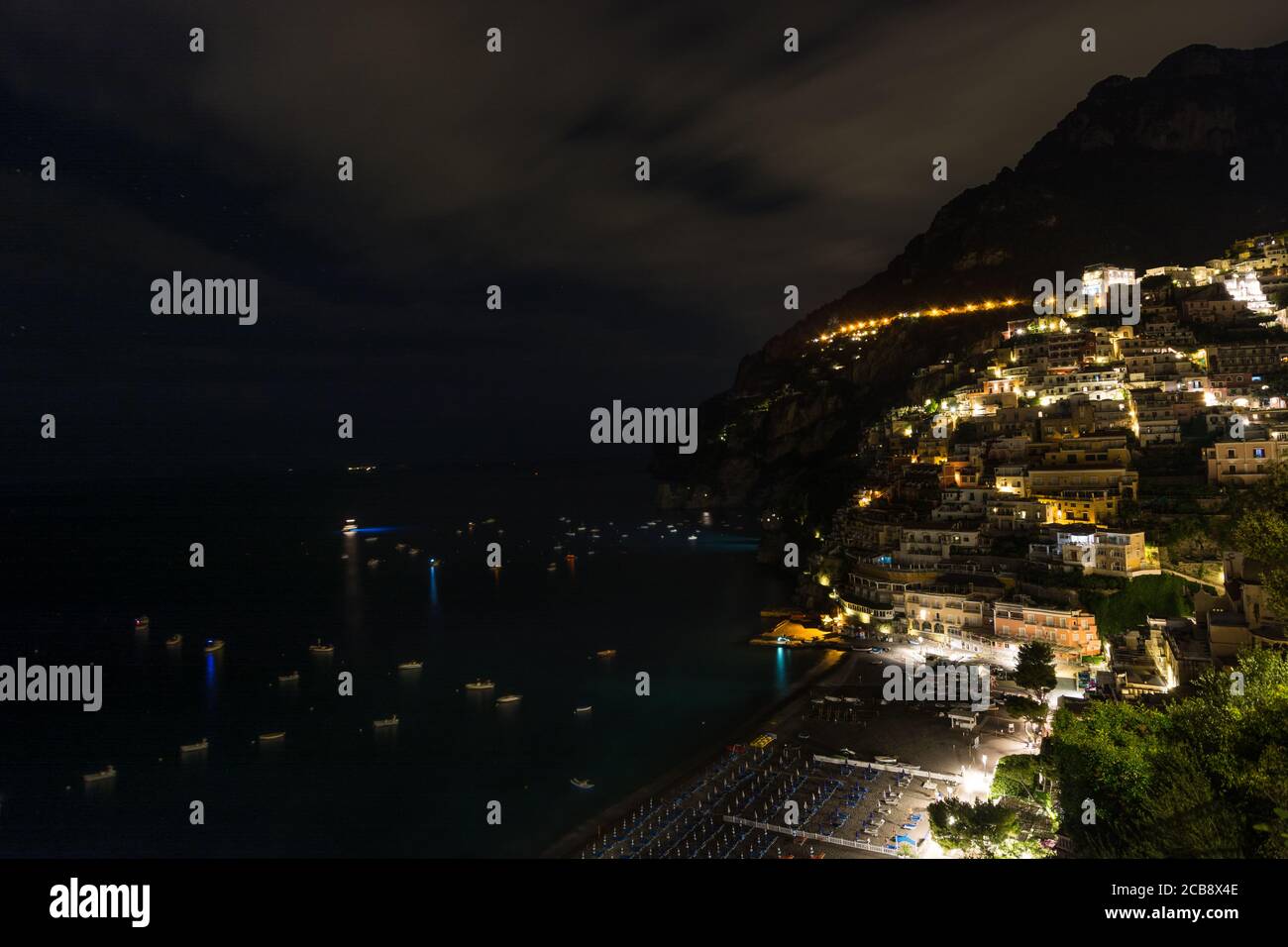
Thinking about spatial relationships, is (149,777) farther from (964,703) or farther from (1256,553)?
(1256,553)

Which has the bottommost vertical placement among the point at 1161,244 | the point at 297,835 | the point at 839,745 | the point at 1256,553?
the point at 297,835

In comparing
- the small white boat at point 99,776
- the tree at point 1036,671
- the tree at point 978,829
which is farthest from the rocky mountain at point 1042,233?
the small white boat at point 99,776

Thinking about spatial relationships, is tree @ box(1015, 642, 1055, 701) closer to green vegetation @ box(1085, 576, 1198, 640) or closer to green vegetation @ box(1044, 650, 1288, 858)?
green vegetation @ box(1085, 576, 1198, 640)

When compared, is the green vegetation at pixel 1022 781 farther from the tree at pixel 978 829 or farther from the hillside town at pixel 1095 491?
the hillside town at pixel 1095 491

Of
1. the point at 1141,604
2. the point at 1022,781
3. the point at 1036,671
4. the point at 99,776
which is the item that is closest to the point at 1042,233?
the point at 1141,604
